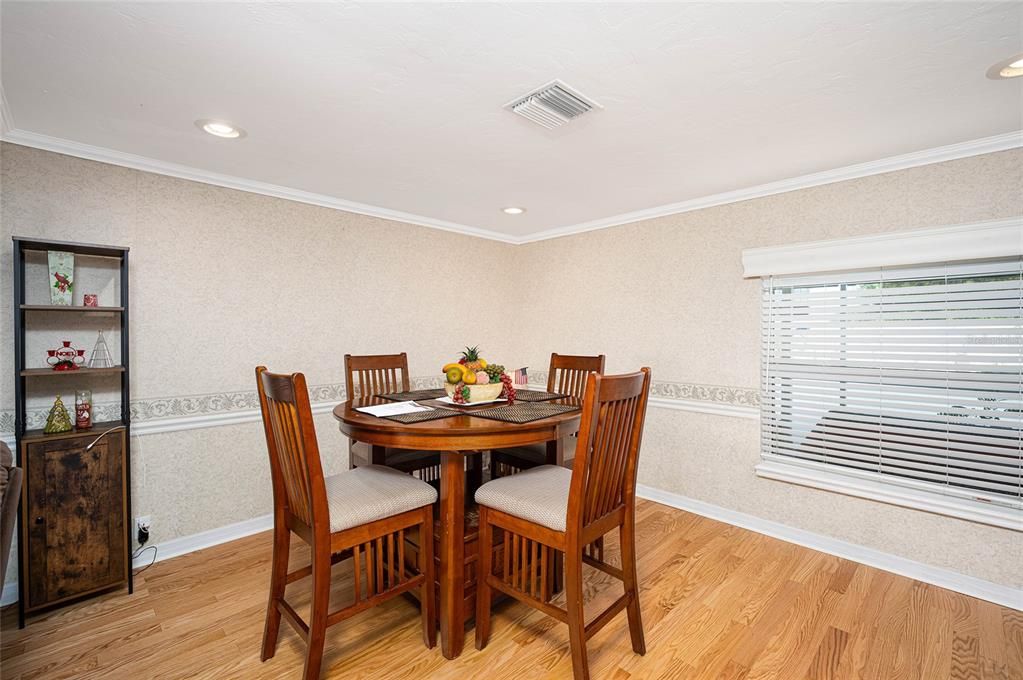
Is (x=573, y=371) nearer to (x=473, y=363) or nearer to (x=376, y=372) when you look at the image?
(x=473, y=363)

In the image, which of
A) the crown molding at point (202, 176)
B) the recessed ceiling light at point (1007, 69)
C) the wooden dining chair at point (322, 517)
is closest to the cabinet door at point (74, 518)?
the wooden dining chair at point (322, 517)

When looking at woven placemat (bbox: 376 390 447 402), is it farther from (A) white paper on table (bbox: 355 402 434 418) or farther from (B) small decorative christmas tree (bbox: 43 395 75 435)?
(B) small decorative christmas tree (bbox: 43 395 75 435)

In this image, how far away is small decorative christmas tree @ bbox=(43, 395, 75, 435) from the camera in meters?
2.22

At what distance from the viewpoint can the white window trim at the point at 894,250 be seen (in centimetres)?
228

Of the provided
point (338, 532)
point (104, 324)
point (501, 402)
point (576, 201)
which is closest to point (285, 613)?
point (338, 532)

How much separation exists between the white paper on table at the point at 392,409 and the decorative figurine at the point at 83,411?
1.38 m

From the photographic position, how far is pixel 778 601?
232cm

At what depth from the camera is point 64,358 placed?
7.49ft

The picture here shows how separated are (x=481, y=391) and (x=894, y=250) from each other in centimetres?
240

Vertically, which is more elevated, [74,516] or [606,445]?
[606,445]

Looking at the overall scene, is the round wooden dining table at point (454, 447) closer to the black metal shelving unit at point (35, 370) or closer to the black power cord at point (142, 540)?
the black metal shelving unit at point (35, 370)

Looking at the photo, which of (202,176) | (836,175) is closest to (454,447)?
(202,176)

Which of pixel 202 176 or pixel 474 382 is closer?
pixel 474 382

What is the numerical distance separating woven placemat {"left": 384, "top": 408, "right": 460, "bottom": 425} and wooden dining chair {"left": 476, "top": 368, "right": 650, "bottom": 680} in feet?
1.17
